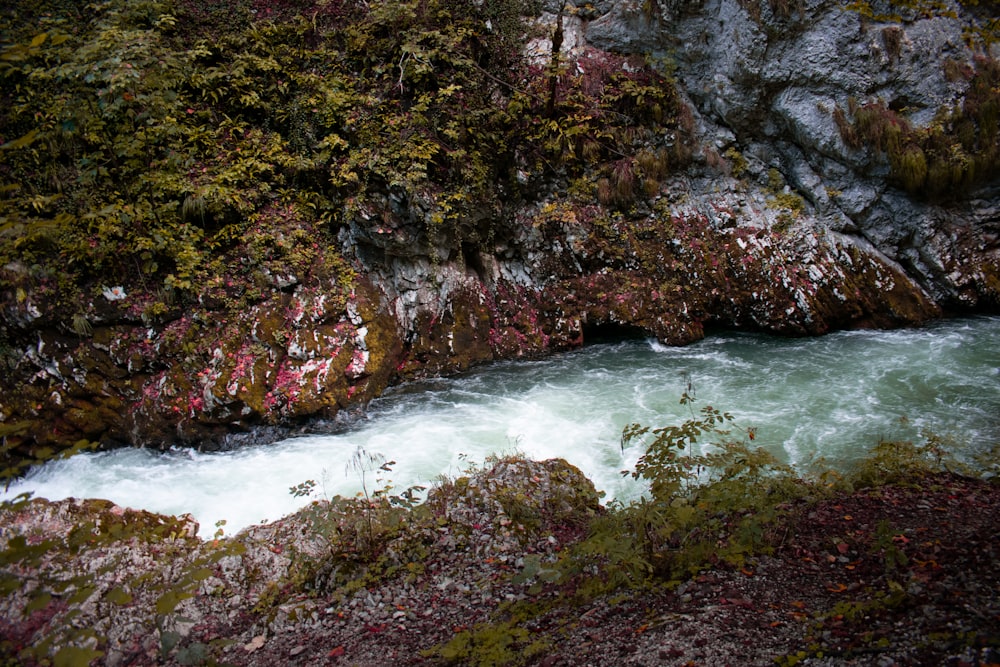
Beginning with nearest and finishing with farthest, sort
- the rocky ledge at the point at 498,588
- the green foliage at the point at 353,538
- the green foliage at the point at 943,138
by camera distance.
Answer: the rocky ledge at the point at 498,588 < the green foliage at the point at 353,538 < the green foliage at the point at 943,138

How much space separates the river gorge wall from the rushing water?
678 millimetres

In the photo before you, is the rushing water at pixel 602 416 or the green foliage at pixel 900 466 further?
the rushing water at pixel 602 416

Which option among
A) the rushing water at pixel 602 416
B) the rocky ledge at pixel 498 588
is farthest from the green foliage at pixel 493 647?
the rushing water at pixel 602 416

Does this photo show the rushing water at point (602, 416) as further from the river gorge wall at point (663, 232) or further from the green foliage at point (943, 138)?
the green foliage at point (943, 138)

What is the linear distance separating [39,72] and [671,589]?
10512 mm

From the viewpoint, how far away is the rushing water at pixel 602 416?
639cm

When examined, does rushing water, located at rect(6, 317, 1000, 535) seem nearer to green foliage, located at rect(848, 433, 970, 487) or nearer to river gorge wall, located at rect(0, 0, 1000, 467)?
green foliage, located at rect(848, 433, 970, 487)

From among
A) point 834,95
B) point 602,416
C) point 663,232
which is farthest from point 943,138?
point 602,416

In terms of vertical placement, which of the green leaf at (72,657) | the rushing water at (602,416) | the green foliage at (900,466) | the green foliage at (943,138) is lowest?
the rushing water at (602,416)

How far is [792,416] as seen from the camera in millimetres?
7250

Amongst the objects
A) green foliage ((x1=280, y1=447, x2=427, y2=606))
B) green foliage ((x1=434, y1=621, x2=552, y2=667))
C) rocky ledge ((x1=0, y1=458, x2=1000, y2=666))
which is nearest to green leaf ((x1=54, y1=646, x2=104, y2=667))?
rocky ledge ((x1=0, y1=458, x2=1000, y2=666))

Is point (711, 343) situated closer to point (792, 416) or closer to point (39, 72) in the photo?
point (792, 416)

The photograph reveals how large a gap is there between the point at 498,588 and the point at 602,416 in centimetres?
417

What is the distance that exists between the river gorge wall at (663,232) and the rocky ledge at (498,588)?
350 cm
